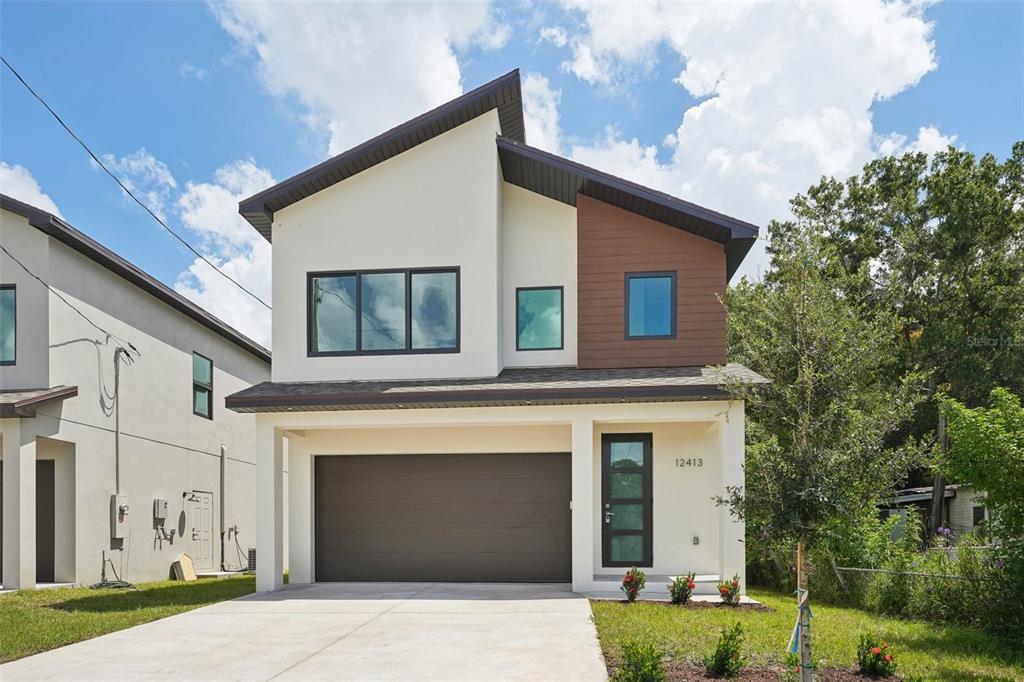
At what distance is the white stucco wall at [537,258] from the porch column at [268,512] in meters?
4.13

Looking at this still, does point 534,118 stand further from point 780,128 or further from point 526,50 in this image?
point 780,128

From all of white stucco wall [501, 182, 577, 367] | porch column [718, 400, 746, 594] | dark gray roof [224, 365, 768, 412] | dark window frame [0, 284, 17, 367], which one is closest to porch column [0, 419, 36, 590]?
dark window frame [0, 284, 17, 367]

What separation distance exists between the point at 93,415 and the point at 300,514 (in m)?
4.55

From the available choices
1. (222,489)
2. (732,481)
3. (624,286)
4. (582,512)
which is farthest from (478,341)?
(222,489)

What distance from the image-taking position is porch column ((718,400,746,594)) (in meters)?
12.1

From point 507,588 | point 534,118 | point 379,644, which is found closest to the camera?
point 379,644

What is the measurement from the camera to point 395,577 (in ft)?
47.3

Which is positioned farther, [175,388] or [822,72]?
[175,388]

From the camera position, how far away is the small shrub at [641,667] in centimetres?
657

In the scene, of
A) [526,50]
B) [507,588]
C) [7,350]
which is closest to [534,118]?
[526,50]

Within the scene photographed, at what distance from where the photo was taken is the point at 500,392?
12492mm

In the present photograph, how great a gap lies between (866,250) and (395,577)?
18041 mm

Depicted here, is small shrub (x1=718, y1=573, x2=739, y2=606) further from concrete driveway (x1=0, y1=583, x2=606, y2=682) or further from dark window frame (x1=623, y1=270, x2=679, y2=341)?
dark window frame (x1=623, y1=270, x2=679, y2=341)

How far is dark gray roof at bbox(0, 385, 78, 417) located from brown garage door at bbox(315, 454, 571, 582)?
4.40 meters
